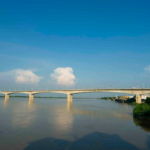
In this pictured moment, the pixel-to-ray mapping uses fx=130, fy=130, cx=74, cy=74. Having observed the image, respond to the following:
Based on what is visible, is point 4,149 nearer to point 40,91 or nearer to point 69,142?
point 69,142

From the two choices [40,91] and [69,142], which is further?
[40,91]

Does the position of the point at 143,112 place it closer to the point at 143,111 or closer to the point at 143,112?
the point at 143,112

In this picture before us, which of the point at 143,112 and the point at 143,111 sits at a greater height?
the point at 143,111

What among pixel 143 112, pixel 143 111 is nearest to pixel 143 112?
pixel 143 112

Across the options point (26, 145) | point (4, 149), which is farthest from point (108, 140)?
point (4, 149)

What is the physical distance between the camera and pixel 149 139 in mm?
18094

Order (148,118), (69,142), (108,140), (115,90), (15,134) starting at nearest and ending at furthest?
(69,142)
(108,140)
(15,134)
(148,118)
(115,90)

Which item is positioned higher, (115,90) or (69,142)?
(115,90)

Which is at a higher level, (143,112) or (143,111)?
(143,111)

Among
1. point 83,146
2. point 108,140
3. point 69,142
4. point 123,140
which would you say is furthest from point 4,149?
point 123,140

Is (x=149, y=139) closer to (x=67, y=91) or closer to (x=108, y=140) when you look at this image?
(x=108, y=140)

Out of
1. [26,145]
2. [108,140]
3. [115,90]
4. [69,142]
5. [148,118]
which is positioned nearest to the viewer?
[26,145]

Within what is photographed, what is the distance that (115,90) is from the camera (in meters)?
77.2

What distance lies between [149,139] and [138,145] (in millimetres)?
3169
